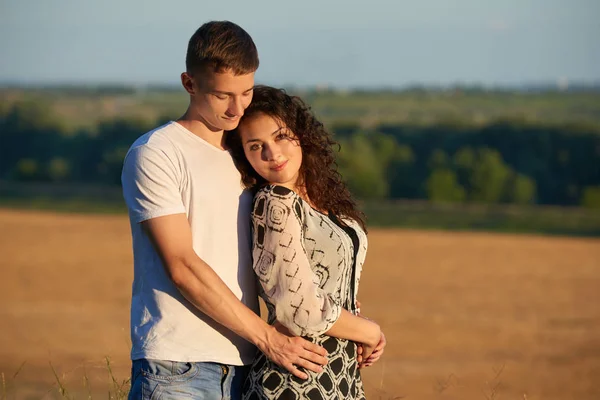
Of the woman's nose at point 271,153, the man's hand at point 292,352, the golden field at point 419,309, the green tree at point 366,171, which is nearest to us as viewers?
the man's hand at point 292,352

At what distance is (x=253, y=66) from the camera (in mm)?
3465

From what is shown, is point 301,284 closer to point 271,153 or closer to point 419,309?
point 271,153

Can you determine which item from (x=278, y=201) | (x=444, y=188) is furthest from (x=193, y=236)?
(x=444, y=188)

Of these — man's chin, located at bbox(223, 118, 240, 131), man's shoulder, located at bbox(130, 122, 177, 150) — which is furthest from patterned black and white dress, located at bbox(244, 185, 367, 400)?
man's shoulder, located at bbox(130, 122, 177, 150)

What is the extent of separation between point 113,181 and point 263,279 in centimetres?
4179

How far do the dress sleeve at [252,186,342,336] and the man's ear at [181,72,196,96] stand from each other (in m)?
0.46

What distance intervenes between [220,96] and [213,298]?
686mm

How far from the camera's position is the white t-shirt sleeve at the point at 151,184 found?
3.31 metres

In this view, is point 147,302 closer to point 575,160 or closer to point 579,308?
point 579,308

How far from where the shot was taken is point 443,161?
41.2 metres

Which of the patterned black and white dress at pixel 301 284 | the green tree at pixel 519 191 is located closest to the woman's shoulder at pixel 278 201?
the patterned black and white dress at pixel 301 284

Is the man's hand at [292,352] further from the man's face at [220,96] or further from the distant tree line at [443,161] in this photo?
the distant tree line at [443,161]

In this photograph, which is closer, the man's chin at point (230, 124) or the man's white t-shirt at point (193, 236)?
the man's white t-shirt at point (193, 236)

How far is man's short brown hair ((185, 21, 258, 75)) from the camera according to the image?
3373 mm
